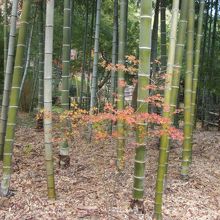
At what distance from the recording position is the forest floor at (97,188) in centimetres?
414

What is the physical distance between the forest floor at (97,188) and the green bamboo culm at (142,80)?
459 mm

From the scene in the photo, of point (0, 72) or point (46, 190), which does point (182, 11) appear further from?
point (0, 72)

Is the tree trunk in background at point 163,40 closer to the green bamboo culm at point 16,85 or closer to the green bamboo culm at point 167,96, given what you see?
the green bamboo culm at point 167,96

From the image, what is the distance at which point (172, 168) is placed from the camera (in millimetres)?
5762

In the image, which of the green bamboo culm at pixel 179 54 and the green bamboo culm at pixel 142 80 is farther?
the green bamboo culm at pixel 179 54

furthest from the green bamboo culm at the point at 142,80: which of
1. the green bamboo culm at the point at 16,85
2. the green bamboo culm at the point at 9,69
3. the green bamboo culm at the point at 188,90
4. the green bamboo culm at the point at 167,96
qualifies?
the green bamboo culm at the point at 9,69

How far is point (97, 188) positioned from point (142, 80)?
1.64 meters

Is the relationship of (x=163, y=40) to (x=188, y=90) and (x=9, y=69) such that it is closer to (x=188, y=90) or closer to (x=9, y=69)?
(x=188, y=90)

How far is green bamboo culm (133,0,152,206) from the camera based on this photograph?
3.73 metres

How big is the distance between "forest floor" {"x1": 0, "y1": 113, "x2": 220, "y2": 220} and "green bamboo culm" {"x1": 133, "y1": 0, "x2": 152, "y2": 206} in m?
0.46

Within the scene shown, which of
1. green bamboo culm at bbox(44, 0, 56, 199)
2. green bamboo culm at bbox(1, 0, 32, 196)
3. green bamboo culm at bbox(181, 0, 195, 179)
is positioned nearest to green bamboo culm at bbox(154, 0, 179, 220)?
green bamboo culm at bbox(181, 0, 195, 179)

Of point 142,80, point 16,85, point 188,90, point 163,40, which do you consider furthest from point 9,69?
point 163,40

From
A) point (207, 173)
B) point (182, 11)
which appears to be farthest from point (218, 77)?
point (182, 11)

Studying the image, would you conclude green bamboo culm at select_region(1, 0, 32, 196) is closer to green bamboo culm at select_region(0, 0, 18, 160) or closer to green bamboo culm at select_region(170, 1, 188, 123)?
green bamboo culm at select_region(0, 0, 18, 160)
